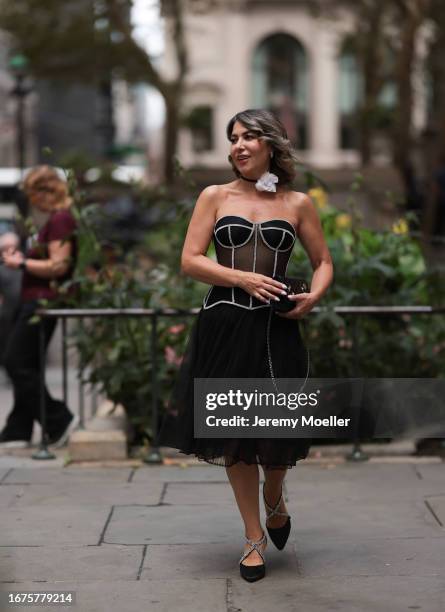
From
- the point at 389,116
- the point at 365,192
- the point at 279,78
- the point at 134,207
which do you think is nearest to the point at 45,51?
the point at 134,207

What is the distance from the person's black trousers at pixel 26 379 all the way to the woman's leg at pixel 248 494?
10.2ft

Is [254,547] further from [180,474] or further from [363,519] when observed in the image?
[180,474]

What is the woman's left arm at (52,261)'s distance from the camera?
761 cm

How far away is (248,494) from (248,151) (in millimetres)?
1330

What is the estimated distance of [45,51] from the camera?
27.7m

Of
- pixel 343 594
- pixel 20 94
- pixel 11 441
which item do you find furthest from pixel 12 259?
pixel 20 94

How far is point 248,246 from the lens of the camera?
5.00 metres

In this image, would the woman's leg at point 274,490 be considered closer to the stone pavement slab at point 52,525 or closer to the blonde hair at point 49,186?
the stone pavement slab at point 52,525

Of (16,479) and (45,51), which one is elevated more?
(45,51)

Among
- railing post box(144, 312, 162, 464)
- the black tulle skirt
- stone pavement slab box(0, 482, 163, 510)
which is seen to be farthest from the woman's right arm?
railing post box(144, 312, 162, 464)

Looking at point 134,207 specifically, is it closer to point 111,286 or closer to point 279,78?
point 111,286

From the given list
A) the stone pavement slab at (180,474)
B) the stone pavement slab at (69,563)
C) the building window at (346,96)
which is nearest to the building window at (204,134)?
the building window at (346,96)

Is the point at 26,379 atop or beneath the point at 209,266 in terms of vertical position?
beneath

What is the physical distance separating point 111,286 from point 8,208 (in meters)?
28.1
